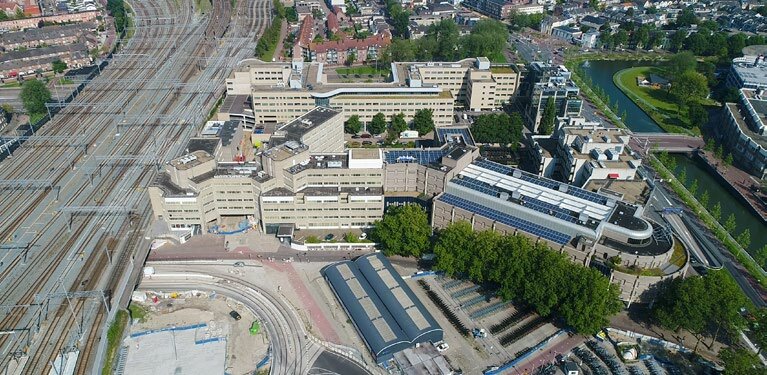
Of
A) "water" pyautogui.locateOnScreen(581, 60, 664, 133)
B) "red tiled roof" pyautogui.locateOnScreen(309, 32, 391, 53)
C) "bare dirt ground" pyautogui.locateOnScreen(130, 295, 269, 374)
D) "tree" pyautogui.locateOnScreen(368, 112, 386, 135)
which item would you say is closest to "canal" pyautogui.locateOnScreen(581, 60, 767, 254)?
"water" pyautogui.locateOnScreen(581, 60, 664, 133)

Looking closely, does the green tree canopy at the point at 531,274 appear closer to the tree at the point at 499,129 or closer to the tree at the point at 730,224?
the tree at the point at 730,224

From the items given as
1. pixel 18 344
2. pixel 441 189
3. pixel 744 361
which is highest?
pixel 441 189

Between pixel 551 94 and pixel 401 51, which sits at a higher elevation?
pixel 401 51

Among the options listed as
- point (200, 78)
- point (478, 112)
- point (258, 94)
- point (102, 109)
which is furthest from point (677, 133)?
point (102, 109)

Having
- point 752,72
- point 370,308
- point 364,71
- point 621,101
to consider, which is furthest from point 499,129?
point 752,72

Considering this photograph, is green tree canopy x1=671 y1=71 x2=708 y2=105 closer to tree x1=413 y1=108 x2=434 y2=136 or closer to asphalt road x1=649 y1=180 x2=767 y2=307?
asphalt road x1=649 y1=180 x2=767 y2=307

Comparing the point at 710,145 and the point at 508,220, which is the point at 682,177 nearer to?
the point at 710,145

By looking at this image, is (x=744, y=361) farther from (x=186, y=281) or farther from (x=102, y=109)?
(x=102, y=109)
